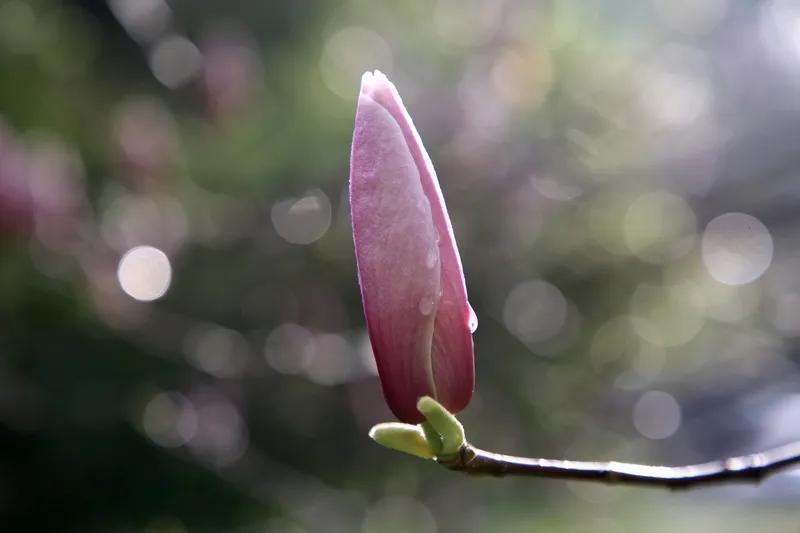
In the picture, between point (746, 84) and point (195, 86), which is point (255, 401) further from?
point (746, 84)

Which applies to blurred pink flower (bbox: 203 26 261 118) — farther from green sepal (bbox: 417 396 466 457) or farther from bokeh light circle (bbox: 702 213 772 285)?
green sepal (bbox: 417 396 466 457)

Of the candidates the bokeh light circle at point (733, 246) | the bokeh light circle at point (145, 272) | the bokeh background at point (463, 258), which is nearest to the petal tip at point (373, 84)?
the bokeh background at point (463, 258)

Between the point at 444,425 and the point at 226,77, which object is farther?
the point at 226,77

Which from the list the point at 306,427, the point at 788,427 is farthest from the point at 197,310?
the point at 788,427

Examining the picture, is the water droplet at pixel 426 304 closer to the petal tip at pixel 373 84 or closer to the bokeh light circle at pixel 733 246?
the petal tip at pixel 373 84

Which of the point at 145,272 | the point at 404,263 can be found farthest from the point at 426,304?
the point at 145,272

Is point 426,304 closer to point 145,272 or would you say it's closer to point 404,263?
point 404,263
